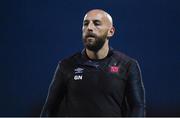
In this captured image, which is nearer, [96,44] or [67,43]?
[96,44]

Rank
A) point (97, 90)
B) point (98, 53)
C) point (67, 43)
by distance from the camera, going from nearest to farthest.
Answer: point (97, 90), point (98, 53), point (67, 43)

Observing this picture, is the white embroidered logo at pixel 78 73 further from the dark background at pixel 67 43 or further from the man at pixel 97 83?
the dark background at pixel 67 43

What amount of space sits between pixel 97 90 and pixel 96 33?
344 millimetres

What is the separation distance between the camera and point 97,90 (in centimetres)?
212


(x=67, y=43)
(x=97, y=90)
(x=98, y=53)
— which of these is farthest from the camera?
(x=67, y=43)

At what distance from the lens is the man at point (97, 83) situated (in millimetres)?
2109

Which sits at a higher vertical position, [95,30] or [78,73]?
[95,30]

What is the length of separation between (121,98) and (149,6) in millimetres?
985

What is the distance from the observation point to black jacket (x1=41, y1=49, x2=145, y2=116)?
2.11 meters

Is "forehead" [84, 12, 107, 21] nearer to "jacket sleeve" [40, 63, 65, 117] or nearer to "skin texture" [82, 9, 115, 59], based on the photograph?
"skin texture" [82, 9, 115, 59]

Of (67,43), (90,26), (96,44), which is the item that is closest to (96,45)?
(96,44)

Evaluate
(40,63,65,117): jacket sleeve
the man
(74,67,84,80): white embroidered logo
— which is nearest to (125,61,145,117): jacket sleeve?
the man

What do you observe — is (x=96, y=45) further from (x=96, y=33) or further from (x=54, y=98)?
(x=54, y=98)

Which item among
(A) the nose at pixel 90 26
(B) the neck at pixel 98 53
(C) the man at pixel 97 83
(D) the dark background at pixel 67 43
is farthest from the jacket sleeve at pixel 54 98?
(D) the dark background at pixel 67 43
